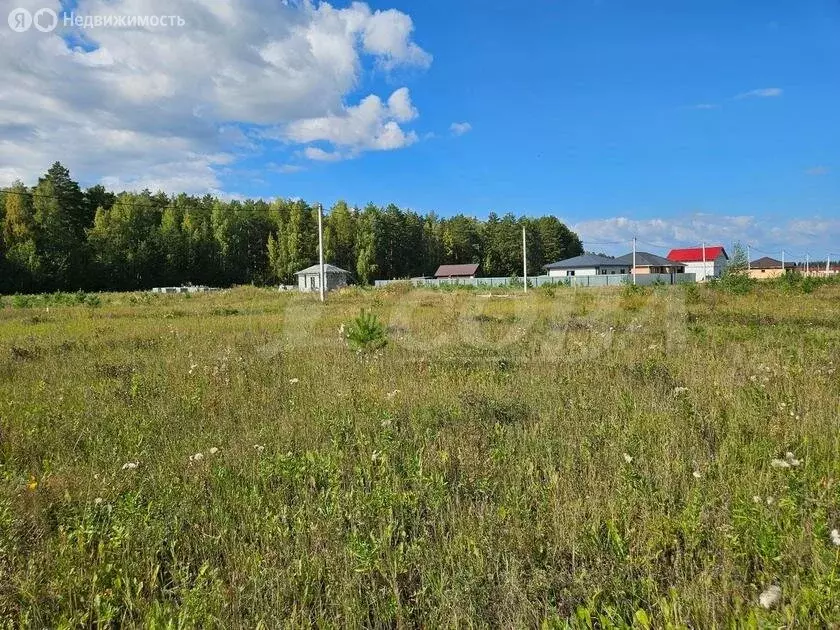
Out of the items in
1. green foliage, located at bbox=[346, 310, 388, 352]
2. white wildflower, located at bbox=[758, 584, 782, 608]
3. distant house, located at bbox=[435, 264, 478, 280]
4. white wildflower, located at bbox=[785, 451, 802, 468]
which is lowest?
white wildflower, located at bbox=[758, 584, 782, 608]

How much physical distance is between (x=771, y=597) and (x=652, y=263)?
78.0m

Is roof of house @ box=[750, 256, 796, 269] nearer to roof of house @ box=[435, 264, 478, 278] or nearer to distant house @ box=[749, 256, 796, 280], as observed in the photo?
distant house @ box=[749, 256, 796, 280]

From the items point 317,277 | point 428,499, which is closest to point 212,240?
point 317,277

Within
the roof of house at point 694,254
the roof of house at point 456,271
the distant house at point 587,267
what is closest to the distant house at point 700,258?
the roof of house at point 694,254

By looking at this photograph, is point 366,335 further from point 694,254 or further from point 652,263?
point 694,254

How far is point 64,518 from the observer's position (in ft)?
10.1

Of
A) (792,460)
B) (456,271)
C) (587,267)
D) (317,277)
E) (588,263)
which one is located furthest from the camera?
(456,271)

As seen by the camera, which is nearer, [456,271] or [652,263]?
[652,263]

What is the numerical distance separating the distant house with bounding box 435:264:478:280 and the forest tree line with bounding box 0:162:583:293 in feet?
21.3

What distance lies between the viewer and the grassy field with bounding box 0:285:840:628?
2336 millimetres

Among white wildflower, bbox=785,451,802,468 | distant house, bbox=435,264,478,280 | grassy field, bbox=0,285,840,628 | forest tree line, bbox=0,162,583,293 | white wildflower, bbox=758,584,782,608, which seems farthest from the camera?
distant house, bbox=435,264,478,280

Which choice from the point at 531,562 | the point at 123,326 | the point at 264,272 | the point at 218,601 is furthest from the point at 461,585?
the point at 264,272

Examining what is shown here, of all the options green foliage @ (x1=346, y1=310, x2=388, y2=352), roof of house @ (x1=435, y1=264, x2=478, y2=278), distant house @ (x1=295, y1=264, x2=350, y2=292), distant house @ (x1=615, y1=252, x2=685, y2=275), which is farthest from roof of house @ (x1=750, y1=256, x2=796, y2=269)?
green foliage @ (x1=346, y1=310, x2=388, y2=352)

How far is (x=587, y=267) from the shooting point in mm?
70250
